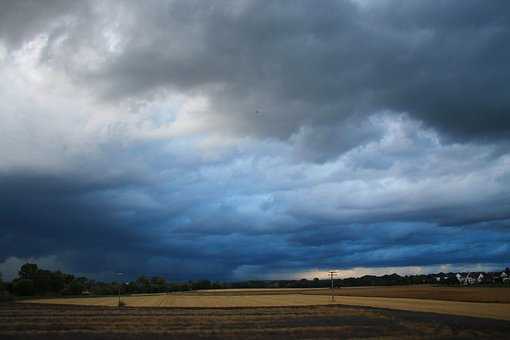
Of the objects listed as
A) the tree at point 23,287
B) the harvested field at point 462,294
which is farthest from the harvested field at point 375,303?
the tree at point 23,287

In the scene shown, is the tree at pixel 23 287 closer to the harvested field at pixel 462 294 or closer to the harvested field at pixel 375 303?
the harvested field at pixel 375 303

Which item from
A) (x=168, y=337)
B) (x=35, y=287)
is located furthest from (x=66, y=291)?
(x=168, y=337)

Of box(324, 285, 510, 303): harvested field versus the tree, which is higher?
the tree

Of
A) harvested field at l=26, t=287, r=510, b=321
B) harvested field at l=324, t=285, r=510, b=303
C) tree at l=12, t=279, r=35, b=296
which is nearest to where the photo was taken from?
harvested field at l=26, t=287, r=510, b=321

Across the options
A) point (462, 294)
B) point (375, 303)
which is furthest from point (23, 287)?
point (462, 294)

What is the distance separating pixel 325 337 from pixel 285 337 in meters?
2.83

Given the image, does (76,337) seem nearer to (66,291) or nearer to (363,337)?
(363,337)

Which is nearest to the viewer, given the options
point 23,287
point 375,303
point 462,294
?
point 375,303

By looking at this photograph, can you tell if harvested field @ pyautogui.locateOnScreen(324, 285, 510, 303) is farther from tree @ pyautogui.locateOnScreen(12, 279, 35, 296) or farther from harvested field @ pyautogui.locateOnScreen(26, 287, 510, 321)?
tree @ pyautogui.locateOnScreen(12, 279, 35, 296)

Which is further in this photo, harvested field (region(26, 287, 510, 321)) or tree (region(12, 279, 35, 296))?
tree (region(12, 279, 35, 296))

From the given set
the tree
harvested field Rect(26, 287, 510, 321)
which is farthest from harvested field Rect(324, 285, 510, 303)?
the tree

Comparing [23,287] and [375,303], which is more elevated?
[23,287]

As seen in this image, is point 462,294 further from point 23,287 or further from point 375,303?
point 23,287

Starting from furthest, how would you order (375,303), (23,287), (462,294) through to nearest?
(23,287) < (462,294) < (375,303)
